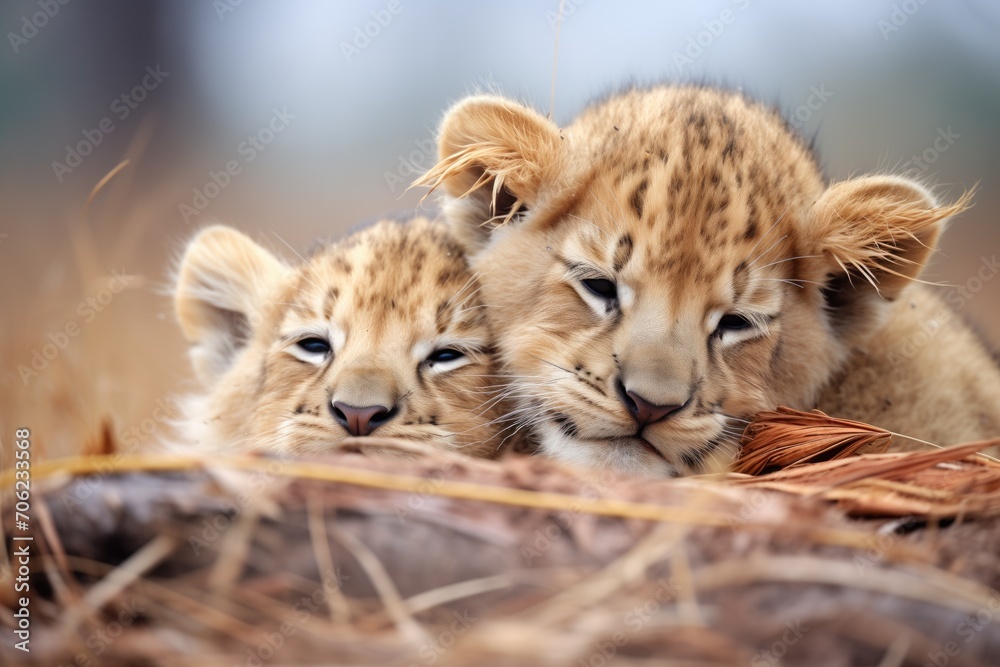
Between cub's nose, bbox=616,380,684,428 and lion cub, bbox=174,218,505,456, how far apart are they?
1.70 ft

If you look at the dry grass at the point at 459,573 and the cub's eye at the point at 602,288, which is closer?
the dry grass at the point at 459,573

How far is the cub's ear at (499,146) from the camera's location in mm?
2785

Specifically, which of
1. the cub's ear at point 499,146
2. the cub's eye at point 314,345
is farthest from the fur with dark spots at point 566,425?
the cub's eye at point 314,345

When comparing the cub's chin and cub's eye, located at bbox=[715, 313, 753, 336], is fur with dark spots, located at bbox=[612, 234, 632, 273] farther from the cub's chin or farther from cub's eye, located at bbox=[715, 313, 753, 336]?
the cub's chin

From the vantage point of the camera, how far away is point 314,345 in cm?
286

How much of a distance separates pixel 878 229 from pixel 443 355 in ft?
5.01

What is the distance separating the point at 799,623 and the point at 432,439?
133 centimetres

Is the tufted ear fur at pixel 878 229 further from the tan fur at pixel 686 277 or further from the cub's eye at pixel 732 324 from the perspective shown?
the cub's eye at pixel 732 324

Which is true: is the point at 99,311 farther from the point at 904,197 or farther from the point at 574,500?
the point at 904,197

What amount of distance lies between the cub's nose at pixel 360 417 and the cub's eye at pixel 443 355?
1.28 ft

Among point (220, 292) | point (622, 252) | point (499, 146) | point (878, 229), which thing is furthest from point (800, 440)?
point (220, 292)

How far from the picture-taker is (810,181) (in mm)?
3043

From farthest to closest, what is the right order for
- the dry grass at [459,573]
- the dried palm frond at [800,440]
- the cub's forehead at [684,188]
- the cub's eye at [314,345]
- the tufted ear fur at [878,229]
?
the cub's eye at [314,345], the tufted ear fur at [878,229], the cub's forehead at [684,188], the dried palm frond at [800,440], the dry grass at [459,573]

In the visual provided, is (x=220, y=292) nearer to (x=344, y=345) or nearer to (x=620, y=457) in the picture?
(x=344, y=345)
